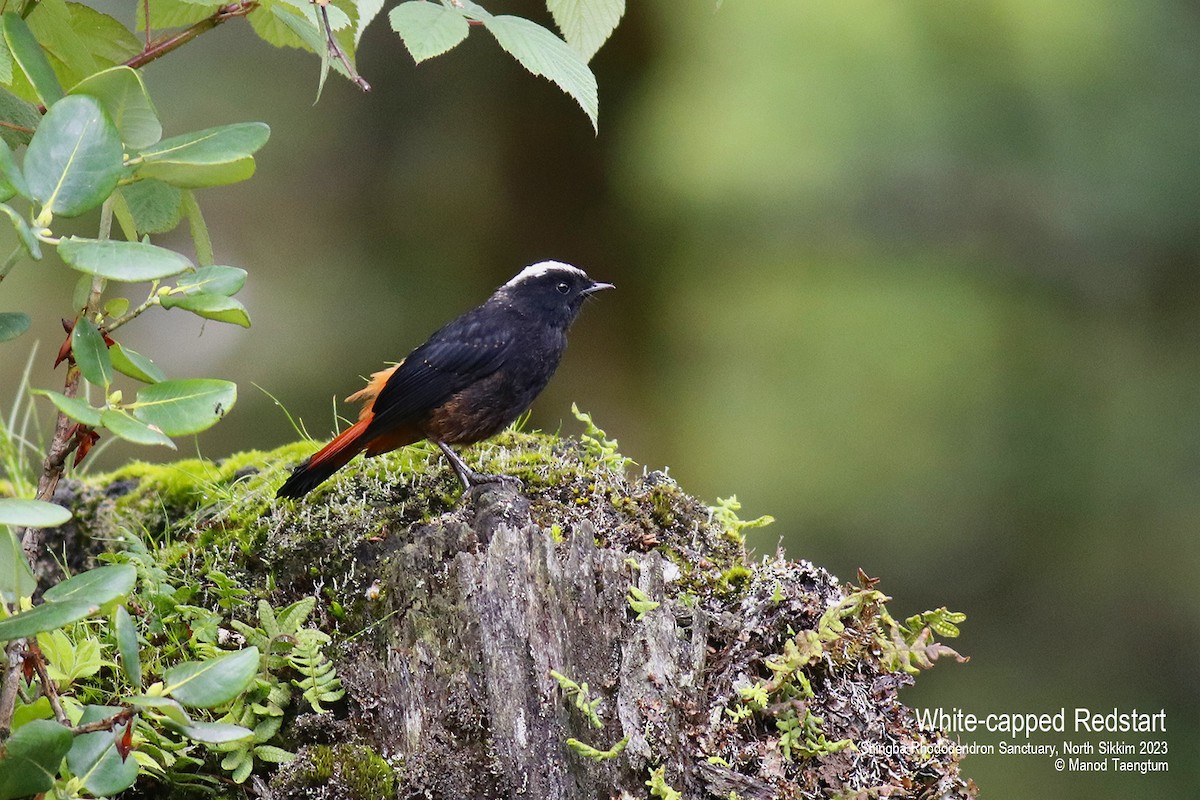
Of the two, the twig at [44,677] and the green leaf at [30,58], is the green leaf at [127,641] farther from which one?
the green leaf at [30,58]

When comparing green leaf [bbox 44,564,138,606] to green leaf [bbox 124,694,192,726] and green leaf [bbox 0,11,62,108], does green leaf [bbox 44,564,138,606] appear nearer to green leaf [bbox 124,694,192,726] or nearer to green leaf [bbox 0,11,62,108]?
green leaf [bbox 124,694,192,726]

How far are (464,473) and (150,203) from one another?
170 centimetres

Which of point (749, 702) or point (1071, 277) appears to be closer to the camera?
point (749, 702)

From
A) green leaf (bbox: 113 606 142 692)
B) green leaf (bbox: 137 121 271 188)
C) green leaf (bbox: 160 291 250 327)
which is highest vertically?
green leaf (bbox: 137 121 271 188)

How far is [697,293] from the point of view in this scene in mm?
6598

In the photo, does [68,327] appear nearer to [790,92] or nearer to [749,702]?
[749,702]

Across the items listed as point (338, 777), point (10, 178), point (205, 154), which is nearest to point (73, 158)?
point (10, 178)

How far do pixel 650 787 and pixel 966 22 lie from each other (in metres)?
4.95

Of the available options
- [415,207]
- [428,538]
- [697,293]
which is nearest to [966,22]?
[697,293]

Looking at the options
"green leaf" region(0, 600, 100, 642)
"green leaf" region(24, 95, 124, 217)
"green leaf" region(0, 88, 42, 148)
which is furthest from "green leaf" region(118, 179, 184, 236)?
"green leaf" region(0, 600, 100, 642)

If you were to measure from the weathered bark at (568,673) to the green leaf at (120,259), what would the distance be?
141 centimetres

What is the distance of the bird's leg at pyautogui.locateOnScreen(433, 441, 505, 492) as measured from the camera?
3.42 metres

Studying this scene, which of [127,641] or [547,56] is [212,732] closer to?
[127,641]

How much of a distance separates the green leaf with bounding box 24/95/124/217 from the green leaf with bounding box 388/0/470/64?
52cm
